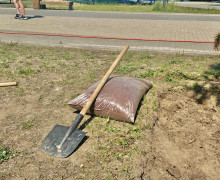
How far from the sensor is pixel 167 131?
3.21m

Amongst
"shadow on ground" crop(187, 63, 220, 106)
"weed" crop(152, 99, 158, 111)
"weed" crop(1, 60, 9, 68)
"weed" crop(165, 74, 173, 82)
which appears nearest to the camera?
"weed" crop(152, 99, 158, 111)

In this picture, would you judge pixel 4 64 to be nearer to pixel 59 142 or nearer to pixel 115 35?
pixel 59 142

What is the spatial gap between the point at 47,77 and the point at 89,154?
8.54ft

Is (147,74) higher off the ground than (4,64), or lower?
lower

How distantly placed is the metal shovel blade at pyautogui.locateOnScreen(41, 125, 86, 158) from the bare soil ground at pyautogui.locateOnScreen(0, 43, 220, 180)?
0.07 m

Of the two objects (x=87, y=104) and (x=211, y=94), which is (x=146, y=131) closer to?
(x=87, y=104)

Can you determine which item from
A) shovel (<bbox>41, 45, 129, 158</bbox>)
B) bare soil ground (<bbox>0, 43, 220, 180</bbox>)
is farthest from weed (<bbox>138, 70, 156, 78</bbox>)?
shovel (<bbox>41, 45, 129, 158</bbox>)

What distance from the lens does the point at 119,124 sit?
3238 millimetres

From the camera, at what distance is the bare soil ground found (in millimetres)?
2514

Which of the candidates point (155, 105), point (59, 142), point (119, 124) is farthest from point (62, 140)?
point (155, 105)

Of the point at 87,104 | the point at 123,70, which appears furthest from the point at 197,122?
the point at 123,70

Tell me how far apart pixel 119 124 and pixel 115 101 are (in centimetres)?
34

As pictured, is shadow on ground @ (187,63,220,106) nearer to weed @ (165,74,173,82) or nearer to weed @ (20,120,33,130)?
weed @ (165,74,173,82)

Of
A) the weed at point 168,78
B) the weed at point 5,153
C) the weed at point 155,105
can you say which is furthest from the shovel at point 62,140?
the weed at point 168,78
